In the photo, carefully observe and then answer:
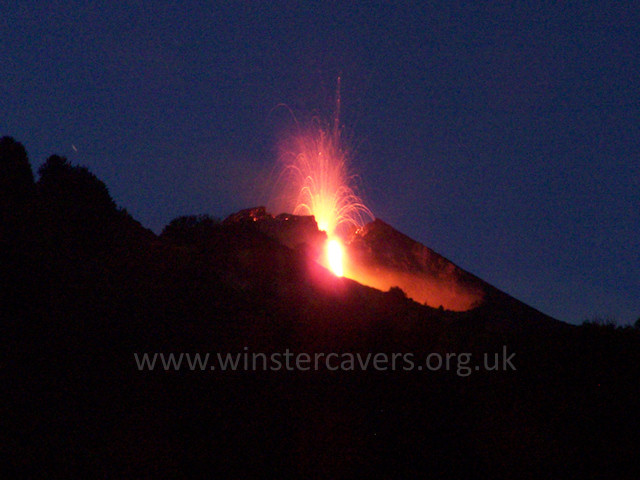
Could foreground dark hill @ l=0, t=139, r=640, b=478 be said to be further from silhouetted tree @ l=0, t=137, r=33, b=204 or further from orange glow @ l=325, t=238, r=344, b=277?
orange glow @ l=325, t=238, r=344, b=277

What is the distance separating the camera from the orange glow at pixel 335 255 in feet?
102

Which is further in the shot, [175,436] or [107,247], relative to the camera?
[107,247]

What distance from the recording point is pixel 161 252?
1658cm

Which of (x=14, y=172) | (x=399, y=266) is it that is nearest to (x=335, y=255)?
(x=399, y=266)

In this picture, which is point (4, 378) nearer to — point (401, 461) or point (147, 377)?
point (147, 377)

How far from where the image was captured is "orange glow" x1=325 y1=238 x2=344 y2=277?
3122cm

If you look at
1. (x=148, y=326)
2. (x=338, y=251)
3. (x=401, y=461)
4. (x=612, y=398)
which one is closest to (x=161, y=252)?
(x=148, y=326)

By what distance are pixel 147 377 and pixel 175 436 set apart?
1.55 metres

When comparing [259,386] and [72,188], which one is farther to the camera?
[72,188]

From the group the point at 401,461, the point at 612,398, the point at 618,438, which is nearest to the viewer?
the point at 401,461

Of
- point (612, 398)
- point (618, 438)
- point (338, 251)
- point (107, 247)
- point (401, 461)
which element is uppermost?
point (338, 251)

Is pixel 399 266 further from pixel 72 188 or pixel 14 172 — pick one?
pixel 14 172

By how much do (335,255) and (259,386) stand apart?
22.8 m

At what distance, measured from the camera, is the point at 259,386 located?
10.5m
